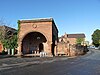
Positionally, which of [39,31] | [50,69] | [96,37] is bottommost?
[50,69]

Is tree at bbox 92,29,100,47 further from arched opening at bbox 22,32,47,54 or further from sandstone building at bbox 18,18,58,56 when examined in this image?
sandstone building at bbox 18,18,58,56

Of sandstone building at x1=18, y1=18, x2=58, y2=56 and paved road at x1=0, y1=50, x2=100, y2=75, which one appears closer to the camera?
paved road at x1=0, y1=50, x2=100, y2=75

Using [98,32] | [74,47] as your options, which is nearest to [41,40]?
[74,47]

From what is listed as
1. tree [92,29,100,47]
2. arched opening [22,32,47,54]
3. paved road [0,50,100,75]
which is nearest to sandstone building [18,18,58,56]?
arched opening [22,32,47,54]

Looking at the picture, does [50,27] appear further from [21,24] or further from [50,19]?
[21,24]

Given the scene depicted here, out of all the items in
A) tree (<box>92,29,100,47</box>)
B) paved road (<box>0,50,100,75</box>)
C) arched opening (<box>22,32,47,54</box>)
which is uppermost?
tree (<box>92,29,100,47</box>)

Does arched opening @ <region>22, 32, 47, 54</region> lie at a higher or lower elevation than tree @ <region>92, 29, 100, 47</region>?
lower

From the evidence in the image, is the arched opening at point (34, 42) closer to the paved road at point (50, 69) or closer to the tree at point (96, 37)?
the paved road at point (50, 69)

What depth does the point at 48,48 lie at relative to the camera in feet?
135

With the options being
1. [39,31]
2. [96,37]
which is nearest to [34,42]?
[39,31]

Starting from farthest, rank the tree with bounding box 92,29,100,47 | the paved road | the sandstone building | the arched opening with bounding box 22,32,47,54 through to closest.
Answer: the tree with bounding box 92,29,100,47
the arched opening with bounding box 22,32,47,54
the sandstone building
the paved road

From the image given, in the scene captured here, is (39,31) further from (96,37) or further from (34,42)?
(96,37)

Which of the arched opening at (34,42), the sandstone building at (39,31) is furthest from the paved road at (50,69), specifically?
the arched opening at (34,42)

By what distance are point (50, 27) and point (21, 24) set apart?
665cm
